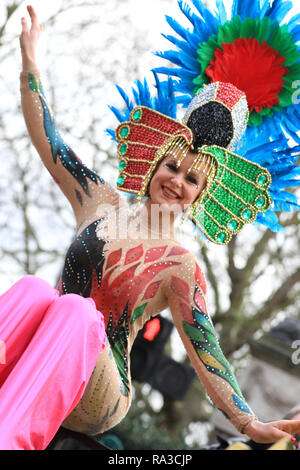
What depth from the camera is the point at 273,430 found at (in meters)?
1.62

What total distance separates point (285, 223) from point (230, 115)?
516cm

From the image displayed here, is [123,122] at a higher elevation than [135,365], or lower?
higher

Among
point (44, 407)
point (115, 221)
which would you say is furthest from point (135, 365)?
point (44, 407)

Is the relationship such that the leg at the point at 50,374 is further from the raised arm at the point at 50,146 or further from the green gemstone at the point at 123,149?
the green gemstone at the point at 123,149

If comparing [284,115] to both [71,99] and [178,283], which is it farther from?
[71,99]

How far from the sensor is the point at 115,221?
2.15 m

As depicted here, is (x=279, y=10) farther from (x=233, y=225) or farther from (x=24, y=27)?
(x=24, y=27)

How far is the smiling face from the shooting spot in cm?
209

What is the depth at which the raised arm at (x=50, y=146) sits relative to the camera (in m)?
2.21

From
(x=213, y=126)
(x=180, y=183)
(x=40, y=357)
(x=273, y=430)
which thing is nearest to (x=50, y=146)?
(x=180, y=183)

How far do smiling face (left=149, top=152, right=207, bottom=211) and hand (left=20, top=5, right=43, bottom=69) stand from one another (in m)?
0.71

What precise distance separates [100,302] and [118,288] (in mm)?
84

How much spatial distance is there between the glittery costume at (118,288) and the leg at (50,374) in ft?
0.84

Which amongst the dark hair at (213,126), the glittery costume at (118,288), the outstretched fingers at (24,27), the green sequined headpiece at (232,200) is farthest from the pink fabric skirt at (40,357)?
the outstretched fingers at (24,27)
